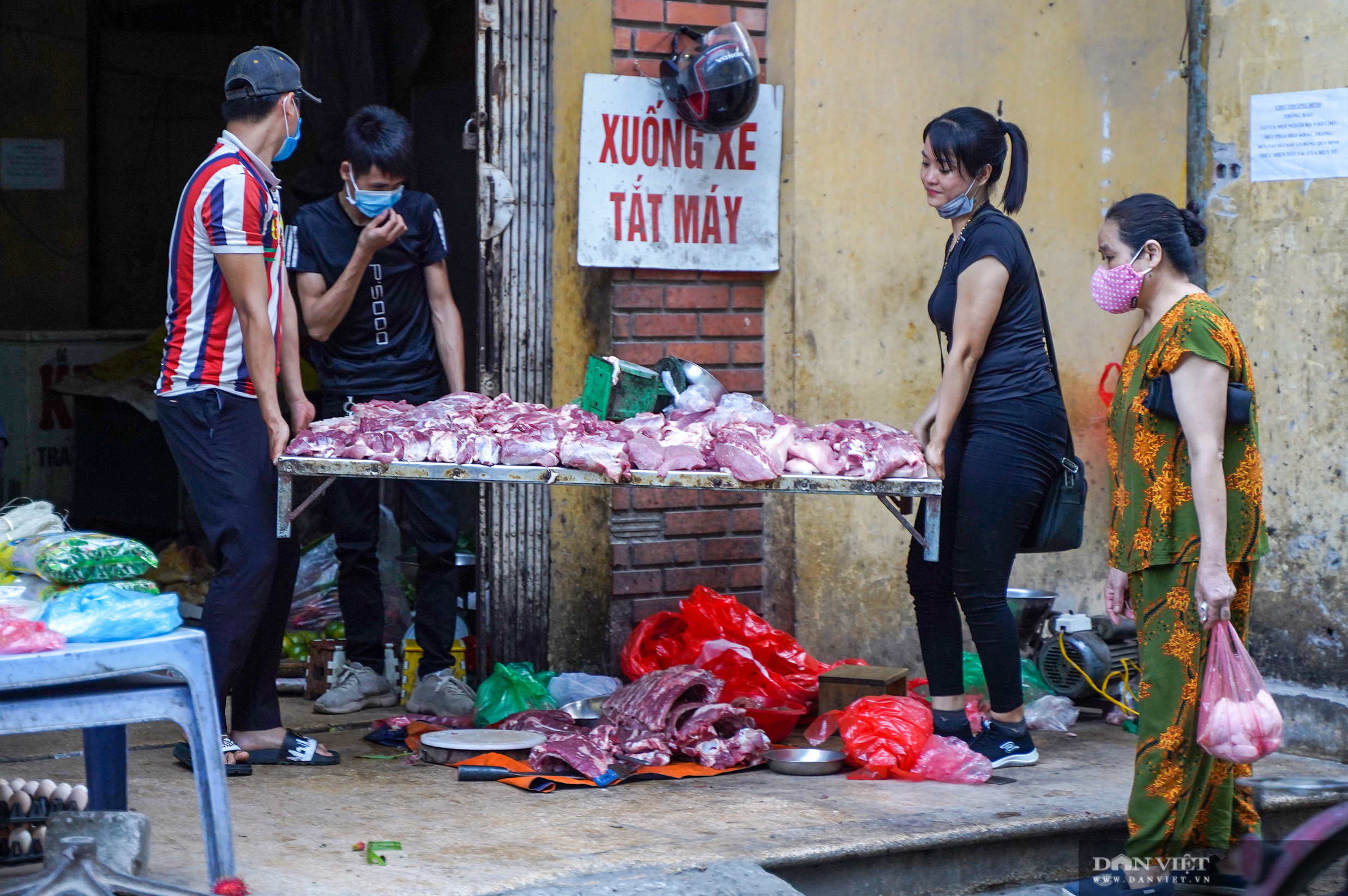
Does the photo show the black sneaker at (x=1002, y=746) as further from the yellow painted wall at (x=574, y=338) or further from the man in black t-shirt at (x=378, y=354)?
the man in black t-shirt at (x=378, y=354)

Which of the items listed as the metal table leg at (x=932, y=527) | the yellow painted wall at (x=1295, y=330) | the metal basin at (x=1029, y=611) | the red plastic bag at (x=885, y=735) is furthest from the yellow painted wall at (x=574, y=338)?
the yellow painted wall at (x=1295, y=330)

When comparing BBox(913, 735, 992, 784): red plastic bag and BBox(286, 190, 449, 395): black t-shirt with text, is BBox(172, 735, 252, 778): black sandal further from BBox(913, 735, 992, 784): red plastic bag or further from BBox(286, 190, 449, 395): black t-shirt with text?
BBox(913, 735, 992, 784): red plastic bag

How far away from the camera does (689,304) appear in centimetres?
573

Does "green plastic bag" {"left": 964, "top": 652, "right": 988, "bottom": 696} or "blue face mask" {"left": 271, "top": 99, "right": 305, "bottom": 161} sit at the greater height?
"blue face mask" {"left": 271, "top": 99, "right": 305, "bottom": 161}

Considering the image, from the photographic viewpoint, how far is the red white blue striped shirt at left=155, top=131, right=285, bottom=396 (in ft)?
13.7

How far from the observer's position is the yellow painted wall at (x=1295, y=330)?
18.1ft

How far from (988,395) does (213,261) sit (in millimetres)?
2508

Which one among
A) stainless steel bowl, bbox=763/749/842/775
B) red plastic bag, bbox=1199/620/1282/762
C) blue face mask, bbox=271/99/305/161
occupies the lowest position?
stainless steel bowl, bbox=763/749/842/775

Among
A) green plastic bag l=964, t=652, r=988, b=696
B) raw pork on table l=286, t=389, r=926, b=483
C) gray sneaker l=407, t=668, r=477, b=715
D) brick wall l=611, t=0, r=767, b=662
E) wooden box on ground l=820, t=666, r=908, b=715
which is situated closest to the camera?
raw pork on table l=286, t=389, r=926, b=483

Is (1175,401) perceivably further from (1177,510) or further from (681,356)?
(681,356)

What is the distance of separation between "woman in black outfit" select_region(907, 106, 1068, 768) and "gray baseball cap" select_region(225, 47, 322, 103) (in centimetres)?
208

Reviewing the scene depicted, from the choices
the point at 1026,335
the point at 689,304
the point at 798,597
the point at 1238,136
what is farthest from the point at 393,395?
the point at 1238,136

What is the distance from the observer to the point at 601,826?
3984 millimetres

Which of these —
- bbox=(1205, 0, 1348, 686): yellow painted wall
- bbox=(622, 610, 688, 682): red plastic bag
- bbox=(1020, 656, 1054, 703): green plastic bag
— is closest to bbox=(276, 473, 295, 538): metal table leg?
bbox=(622, 610, 688, 682): red plastic bag
